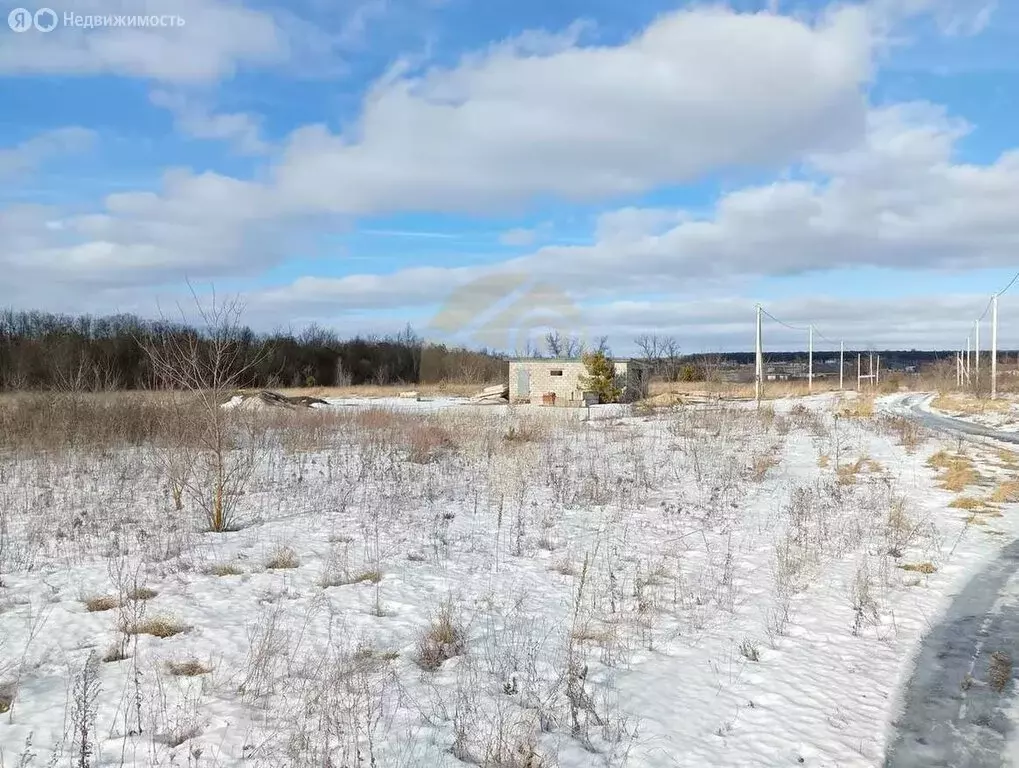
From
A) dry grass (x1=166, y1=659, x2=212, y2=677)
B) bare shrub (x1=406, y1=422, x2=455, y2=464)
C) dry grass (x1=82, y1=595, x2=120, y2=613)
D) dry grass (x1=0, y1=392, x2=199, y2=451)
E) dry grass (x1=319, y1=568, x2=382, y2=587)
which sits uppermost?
dry grass (x1=0, y1=392, x2=199, y2=451)

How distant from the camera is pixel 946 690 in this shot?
14.8 feet

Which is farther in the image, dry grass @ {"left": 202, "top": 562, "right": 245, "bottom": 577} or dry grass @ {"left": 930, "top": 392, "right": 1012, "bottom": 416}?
dry grass @ {"left": 930, "top": 392, "right": 1012, "bottom": 416}

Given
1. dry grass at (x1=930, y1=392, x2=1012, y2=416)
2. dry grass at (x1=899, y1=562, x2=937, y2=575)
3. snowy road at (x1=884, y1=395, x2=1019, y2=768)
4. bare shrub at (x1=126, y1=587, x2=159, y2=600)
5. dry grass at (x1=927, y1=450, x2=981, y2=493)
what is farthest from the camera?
dry grass at (x1=930, y1=392, x2=1012, y2=416)

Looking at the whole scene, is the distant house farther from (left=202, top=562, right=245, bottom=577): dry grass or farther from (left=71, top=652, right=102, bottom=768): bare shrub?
(left=71, top=652, right=102, bottom=768): bare shrub

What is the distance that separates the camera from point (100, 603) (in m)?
5.66

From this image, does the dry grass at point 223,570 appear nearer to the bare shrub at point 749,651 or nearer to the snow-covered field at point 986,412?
the bare shrub at point 749,651

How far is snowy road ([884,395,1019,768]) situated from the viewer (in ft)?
12.4

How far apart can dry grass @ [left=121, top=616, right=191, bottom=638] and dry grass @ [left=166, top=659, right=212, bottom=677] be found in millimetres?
554

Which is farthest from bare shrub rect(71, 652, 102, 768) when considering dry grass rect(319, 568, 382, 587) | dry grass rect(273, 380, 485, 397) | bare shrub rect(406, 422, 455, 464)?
dry grass rect(273, 380, 485, 397)

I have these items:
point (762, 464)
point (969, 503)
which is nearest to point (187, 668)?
point (969, 503)

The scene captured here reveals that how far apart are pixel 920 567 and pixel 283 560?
21.5 feet

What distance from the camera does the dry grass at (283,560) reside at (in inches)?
274

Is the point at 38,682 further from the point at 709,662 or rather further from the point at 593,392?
the point at 593,392

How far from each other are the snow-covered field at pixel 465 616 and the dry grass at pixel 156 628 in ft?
0.13
